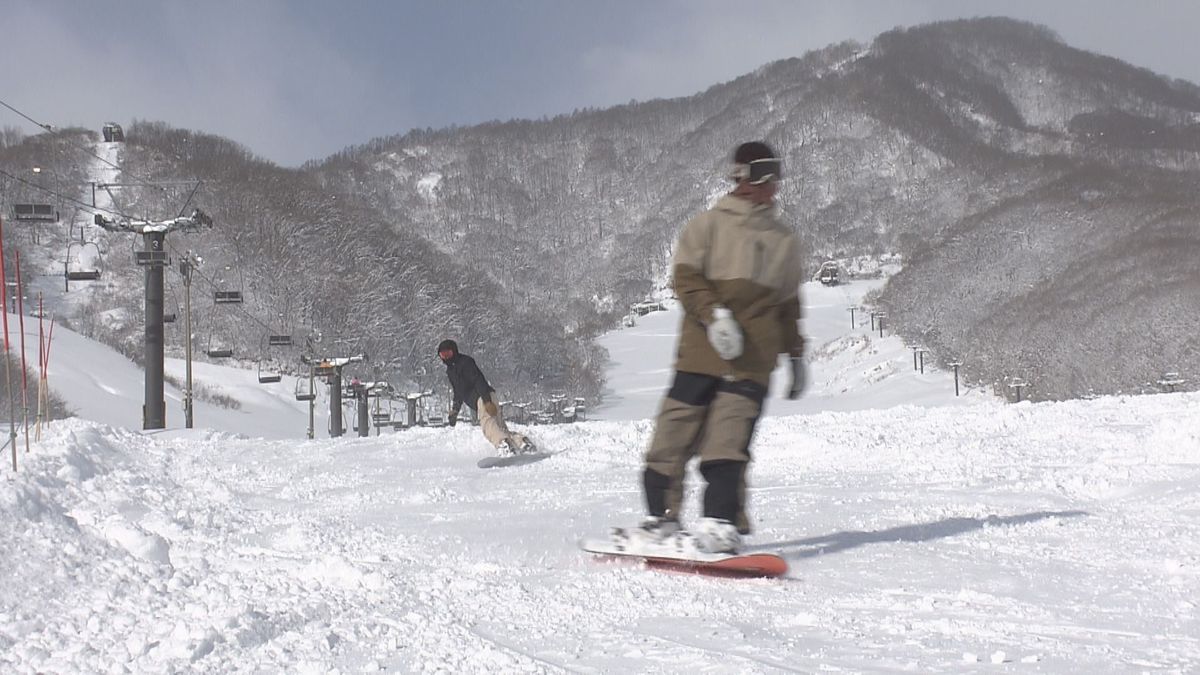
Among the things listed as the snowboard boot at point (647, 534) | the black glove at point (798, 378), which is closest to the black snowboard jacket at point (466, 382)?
the black glove at point (798, 378)

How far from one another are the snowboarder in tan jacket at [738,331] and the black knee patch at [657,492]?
1cm

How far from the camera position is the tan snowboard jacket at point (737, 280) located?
3939 millimetres

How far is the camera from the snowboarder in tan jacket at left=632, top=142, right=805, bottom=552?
3930 millimetres

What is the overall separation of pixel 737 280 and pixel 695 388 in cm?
46

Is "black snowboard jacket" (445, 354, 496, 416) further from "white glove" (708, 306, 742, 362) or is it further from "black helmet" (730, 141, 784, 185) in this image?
"white glove" (708, 306, 742, 362)

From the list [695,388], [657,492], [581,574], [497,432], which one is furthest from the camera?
[497,432]

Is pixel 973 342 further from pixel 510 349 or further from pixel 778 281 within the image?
pixel 778 281

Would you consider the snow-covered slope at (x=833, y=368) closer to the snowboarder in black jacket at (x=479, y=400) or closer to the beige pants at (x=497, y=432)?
the snowboarder in black jacket at (x=479, y=400)

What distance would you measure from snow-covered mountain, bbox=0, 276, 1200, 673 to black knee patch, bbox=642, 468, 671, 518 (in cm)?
30

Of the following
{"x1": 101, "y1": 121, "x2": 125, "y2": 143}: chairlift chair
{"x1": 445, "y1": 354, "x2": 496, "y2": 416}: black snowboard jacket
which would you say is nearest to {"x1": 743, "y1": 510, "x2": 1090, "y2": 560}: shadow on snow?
{"x1": 445, "y1": 354, "x2": 496, "y2": 416}: black snowboard jacket

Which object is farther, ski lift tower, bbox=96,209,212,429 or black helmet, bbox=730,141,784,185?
ski lift tower, bbox=96,209,212,429

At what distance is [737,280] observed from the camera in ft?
12.9

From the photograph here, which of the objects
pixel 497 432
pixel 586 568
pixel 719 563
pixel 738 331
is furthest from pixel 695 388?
pixel 497 432

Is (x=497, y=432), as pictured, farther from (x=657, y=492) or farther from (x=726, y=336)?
(x=726, y=336)
